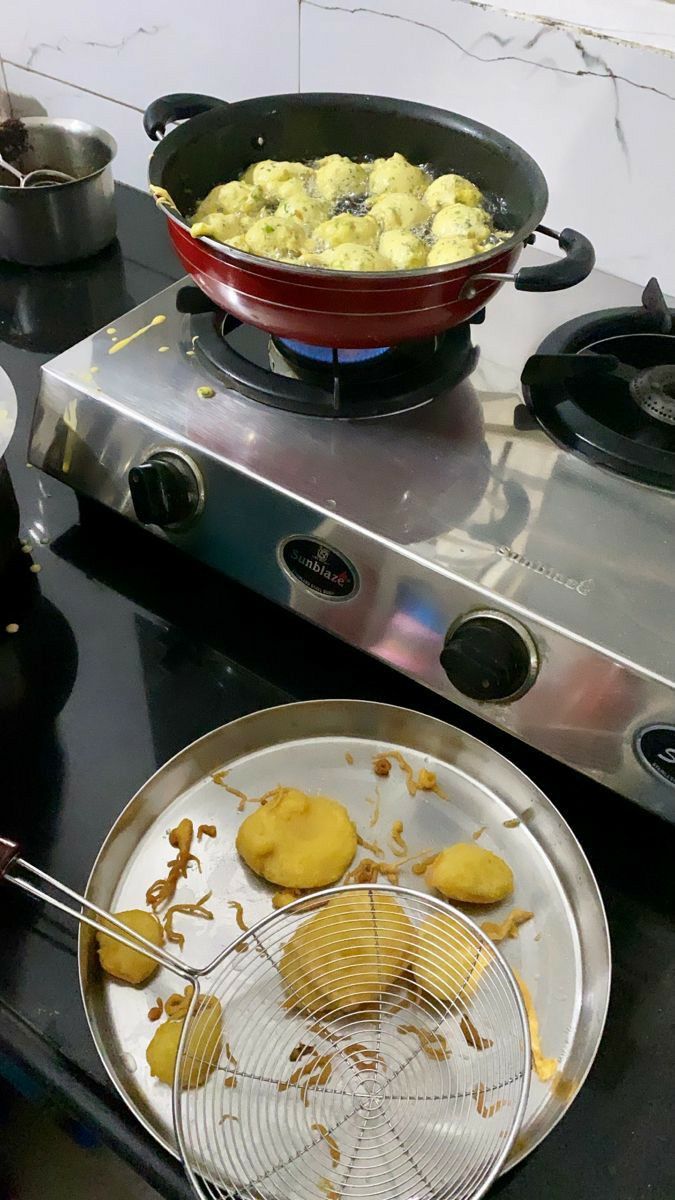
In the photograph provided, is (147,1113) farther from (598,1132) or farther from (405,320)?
(405,320)

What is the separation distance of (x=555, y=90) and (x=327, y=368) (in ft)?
1.12

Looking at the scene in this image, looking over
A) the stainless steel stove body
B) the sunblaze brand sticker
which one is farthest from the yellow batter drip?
the sunblaze brand sticker

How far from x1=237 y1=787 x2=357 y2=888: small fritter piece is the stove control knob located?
13 centimetres

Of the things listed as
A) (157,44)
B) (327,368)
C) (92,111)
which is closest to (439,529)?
(327,368)

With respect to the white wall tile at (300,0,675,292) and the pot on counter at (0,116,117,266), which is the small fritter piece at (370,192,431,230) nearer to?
the white wall tile at (300,0,675,292)

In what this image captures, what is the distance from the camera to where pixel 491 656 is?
0.51 metres

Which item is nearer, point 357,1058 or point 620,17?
point 357,1058

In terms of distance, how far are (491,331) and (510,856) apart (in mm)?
421

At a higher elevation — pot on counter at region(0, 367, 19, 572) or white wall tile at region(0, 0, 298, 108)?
white wall tile at region(0, 0, 298, 108)

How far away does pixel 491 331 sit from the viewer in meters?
0.73

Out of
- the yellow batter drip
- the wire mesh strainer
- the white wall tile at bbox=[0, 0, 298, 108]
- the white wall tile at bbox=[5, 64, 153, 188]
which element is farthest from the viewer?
the white wall tile at bbox=[5, 64, 153, 188]

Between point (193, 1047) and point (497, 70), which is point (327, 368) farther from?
point (193, 1047)

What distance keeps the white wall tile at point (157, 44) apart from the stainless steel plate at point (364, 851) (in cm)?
70

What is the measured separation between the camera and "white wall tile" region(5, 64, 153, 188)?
1.07m
